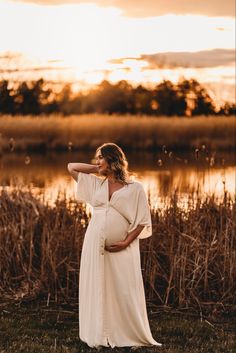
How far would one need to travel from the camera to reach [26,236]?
8.98 m

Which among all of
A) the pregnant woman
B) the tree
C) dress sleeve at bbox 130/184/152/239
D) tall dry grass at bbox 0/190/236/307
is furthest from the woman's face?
the tree

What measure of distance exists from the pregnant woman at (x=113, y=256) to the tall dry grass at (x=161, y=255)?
1.77m

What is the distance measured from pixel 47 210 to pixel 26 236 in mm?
714

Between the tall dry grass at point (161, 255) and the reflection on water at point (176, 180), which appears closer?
the tall dry grass at point (161, 255)

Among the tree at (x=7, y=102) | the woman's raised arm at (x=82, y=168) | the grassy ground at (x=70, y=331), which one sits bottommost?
the grassy ground at (x=70, y=331)

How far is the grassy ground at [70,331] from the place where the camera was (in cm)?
643

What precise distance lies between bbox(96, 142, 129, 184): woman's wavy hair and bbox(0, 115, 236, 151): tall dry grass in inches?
471

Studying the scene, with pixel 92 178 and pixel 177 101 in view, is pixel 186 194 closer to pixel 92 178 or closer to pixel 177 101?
pixel 92 178

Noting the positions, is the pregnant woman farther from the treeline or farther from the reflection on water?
the treeline

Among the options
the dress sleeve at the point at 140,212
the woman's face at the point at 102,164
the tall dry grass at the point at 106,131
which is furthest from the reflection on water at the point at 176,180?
the tall dry grass at the point at 106,131

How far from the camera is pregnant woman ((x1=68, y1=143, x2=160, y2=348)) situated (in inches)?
241

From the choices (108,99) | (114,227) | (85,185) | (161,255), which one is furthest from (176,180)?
(108,99)

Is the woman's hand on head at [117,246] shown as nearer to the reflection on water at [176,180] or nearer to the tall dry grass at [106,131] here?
the reflection on water at [176,180]

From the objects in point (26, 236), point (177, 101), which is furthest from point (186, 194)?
point (177, 101)
